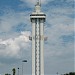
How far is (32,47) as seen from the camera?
15975cm

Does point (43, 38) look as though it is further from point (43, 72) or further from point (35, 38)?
point (43, 72)

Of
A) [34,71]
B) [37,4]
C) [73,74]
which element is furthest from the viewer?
[73,74]

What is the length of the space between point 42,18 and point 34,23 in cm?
470

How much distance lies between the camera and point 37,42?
6304 inches

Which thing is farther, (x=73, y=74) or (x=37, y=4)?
(x=73, y=74)

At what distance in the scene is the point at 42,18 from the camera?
163000mm

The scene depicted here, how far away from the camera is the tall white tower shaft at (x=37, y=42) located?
15800 cm

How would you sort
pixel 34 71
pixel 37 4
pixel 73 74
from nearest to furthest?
1. pixel 34 71
2. pixel 37 4
3. pixel 73 74

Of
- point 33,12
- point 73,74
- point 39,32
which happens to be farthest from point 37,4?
point 73,74

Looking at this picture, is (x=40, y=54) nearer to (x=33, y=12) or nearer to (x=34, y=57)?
(x=34, y=57)

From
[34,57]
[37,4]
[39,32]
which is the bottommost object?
[34,57]

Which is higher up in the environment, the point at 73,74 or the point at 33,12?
the point at 33,12

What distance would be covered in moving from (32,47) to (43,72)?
1292cm

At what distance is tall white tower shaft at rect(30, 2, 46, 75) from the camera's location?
158 metres
